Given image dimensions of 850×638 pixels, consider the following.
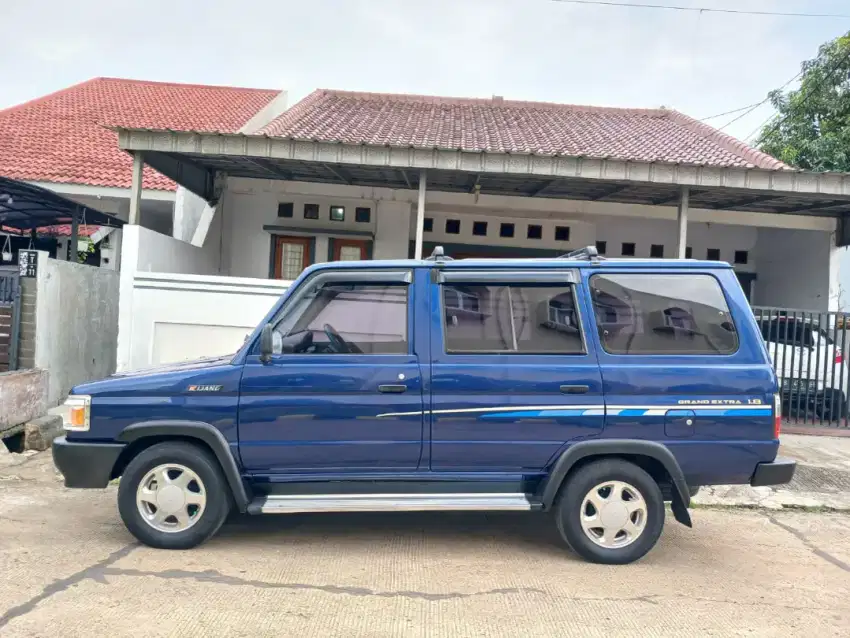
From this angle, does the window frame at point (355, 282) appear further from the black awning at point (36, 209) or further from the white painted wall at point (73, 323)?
the black awning at point (36, 209)

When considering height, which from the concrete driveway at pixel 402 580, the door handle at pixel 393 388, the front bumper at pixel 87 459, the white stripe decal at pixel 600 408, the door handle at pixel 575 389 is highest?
the door handle at pixel 575 389

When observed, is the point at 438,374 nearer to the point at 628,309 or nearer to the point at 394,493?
the point at 394,493

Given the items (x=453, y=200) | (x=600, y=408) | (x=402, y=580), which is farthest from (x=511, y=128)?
(x=402, y=580)

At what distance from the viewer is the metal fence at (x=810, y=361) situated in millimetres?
9203

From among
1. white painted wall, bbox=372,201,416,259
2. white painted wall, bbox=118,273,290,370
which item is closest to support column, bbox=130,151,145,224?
white painted wall, bbox=118,273,290,370

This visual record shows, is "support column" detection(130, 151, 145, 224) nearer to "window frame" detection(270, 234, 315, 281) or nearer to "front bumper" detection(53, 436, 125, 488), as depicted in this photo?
"window frame" detection(270, 234, 315, 281)

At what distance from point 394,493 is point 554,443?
111cm

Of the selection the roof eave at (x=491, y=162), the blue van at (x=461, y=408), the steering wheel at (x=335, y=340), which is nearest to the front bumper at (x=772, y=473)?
the blue van at (x=461, y=408)

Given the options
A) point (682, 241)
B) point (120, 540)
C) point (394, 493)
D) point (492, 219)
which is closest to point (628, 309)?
point (394, 493)

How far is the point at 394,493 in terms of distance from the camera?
14.9 feet

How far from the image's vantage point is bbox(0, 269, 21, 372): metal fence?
335 inches

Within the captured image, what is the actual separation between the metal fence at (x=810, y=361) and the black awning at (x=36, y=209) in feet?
32.2

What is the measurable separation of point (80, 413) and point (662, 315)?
393 cm

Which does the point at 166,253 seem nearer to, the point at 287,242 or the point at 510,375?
the point at 287,242
